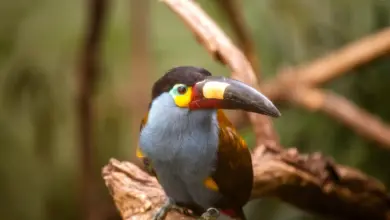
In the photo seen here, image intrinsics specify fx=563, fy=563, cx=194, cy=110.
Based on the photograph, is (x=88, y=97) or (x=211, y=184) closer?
(x=211, y=184)

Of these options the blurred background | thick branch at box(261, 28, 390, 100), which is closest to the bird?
the blurred background

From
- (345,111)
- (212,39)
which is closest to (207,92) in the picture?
(212,39)

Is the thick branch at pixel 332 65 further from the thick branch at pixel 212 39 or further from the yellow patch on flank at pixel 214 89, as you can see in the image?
the yellow patch on flank at pixel 214 89

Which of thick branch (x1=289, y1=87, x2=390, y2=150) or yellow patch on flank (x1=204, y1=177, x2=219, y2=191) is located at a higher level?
thick branch (x1=289, y1=87, x2=390, y2=150)

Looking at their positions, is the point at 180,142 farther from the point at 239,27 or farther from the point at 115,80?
the point at 115,80

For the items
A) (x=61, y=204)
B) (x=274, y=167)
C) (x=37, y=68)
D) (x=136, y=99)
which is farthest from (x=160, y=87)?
(x=61, y=204)

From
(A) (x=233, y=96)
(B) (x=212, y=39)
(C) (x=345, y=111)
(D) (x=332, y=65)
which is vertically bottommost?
(A) (x=233, y=96)

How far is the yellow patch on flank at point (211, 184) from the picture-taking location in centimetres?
61

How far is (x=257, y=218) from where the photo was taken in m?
1.09

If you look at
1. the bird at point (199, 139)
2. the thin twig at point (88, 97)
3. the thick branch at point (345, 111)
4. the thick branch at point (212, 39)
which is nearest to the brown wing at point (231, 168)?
the bird at point (199, 139)

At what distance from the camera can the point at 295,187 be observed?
872mm

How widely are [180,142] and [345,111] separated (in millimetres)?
783

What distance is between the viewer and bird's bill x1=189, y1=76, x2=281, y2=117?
52cm

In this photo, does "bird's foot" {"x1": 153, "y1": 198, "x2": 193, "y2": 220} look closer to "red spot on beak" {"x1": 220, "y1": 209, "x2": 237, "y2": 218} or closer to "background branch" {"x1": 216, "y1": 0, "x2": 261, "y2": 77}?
"red spot on beak" {"x1": 220, "y1": 209, "x2": 237, "y2": 218}
